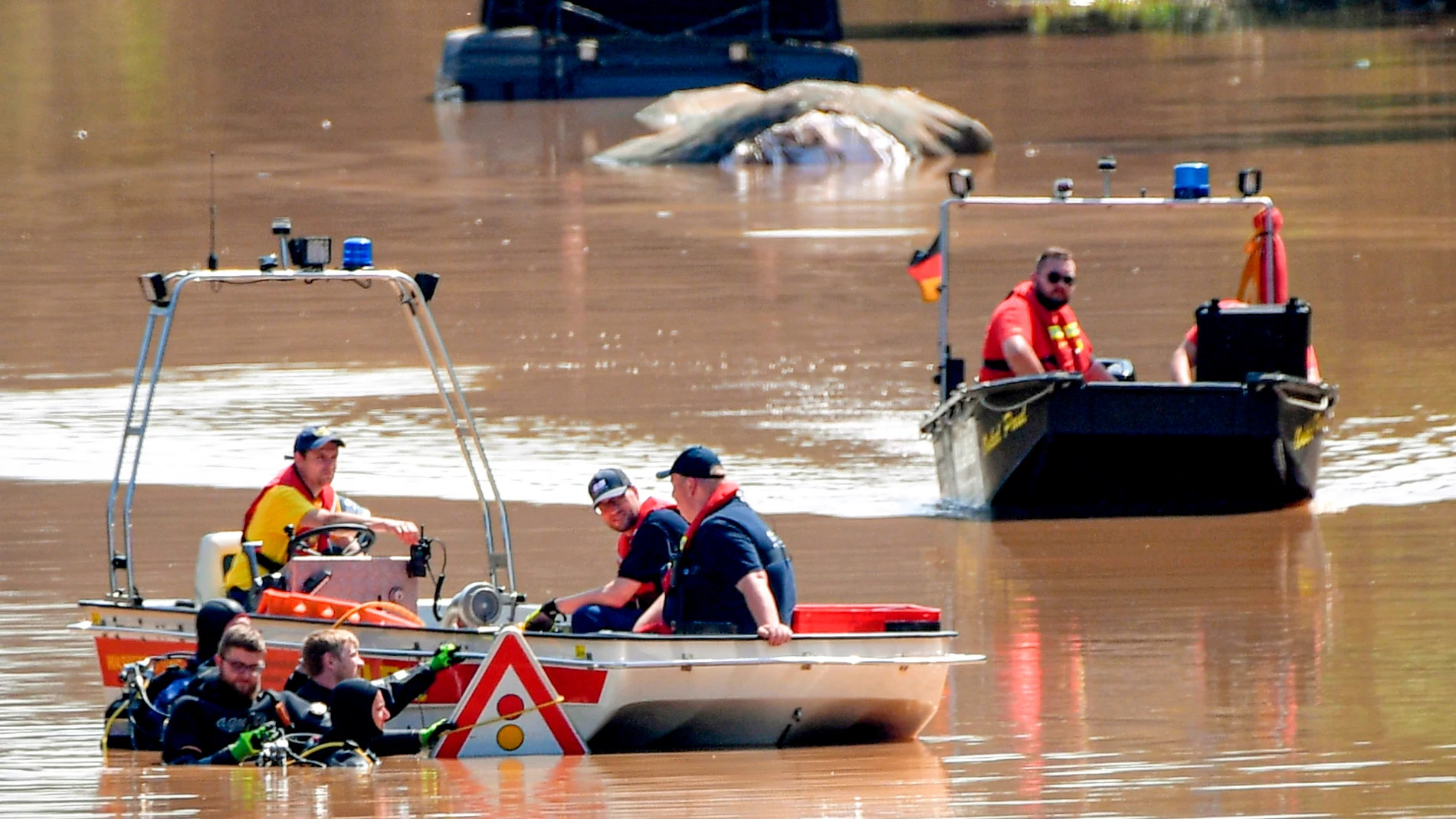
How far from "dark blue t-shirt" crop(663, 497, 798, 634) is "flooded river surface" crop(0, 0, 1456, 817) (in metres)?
0.49

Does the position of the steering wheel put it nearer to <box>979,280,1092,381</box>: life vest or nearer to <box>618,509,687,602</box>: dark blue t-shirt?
<box>618,509,687,602</box>: dark blue t-shirt

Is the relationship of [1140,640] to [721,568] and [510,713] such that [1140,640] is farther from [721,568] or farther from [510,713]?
[510,713]

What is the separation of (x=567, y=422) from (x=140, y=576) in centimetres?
456

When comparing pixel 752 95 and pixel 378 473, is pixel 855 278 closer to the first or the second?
pixel 378 473

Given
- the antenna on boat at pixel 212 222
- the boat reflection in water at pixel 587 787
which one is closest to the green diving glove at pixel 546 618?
the boat reflection in water at pixel 587 787

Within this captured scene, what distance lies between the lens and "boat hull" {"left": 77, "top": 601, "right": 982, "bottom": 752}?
8703mm

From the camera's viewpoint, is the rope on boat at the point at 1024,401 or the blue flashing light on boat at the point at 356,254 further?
the rope on boat at the point at 1024,401

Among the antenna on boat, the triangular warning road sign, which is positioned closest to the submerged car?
the antenna on boat

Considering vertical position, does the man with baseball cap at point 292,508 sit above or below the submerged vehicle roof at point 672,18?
below

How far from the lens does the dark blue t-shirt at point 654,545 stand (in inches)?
361

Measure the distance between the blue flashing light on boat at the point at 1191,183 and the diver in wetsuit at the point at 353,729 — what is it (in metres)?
6.55

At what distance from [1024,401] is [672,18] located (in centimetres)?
3089

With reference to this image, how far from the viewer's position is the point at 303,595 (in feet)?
31.1

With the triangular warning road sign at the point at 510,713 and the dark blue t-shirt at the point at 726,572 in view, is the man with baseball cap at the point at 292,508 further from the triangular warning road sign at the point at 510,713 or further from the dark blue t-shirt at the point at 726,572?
the dark blue t-shirt at the point at 726,572
